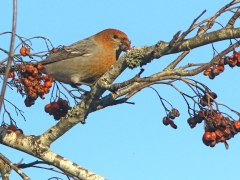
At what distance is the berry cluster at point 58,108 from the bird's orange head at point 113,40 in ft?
7.41

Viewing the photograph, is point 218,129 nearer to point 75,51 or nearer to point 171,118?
point 171,118

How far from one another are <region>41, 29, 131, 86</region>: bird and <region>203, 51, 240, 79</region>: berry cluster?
111 inches

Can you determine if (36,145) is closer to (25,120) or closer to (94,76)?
(25,120)

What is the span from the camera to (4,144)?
4.34 metres

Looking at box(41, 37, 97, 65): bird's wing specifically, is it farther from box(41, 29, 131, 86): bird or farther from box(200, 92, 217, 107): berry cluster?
box(200, 92, 217, 107): berry cluster

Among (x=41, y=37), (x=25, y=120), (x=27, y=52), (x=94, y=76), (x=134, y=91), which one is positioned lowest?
(x=134, y=91)

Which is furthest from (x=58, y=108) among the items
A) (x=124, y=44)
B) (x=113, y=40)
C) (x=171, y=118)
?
(x=113, y=40)

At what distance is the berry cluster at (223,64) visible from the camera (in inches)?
149

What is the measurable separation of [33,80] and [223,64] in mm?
1644

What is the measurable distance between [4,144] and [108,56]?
293 centimetres

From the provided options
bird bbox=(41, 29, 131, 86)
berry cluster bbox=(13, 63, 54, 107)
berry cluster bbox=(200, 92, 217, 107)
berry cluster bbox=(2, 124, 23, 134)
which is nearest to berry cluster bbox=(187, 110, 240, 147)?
berry cluster bbox=(200, 92, 217, 107)

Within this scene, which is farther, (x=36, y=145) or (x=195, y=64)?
(x=36, y=145)

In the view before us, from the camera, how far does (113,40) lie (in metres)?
7.40

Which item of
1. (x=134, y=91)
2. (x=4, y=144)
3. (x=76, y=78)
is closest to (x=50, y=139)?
(x=4, y=144)
